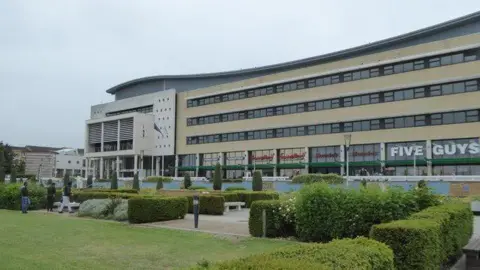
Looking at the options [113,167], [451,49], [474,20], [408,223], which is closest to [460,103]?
[451,49]

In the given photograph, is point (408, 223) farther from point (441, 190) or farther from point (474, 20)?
point (474, 20)

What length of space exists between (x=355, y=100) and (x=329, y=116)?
13.7ft

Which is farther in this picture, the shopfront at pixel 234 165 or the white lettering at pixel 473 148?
the shopfront at pixel 234 165

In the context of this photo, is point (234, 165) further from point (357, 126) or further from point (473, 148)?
point (473, 148)

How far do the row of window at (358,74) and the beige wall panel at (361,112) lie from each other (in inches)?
146

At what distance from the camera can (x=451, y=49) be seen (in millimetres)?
49562

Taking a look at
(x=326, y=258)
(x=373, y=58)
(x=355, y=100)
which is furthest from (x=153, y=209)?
(x=373, y=58)

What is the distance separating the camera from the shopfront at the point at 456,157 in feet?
158

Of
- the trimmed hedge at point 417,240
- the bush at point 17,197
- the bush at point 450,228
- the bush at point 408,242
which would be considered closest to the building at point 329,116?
the bush at point 17,197

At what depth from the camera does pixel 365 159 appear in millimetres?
57312

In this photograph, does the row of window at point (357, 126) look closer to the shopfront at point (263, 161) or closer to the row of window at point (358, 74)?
the shopfront at point (263, 161)

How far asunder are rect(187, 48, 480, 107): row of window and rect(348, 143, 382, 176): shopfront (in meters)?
8.65

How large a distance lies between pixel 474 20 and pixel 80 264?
182 feet

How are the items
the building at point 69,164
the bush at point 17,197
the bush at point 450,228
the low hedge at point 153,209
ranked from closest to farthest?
the bush at point 450,228
the low hedge at point 153,209
the bush at point 17,197
the building at point 69,164
